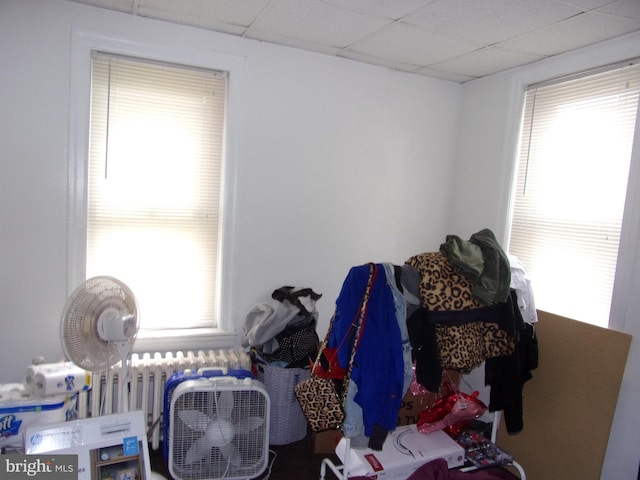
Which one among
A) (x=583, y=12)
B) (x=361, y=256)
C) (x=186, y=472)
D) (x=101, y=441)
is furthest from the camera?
(x=361, y=256)

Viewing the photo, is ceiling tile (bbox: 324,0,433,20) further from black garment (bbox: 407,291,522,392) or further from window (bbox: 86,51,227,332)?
black garment (bbox: 407,291,522,392)

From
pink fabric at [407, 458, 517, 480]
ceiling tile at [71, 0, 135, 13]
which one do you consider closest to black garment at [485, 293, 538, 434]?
pink fabric at [407, 458, 517, 480]

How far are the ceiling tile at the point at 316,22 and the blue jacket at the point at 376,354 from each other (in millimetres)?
1347

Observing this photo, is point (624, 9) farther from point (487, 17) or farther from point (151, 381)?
point (151, 381)

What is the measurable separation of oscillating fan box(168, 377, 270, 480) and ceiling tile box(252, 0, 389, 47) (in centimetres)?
195

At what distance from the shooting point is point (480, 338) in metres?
2.05

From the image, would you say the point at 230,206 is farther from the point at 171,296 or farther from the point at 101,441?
the point at 101,441

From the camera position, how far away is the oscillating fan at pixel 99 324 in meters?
1.75

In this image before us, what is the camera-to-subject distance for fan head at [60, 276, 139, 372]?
1749mm

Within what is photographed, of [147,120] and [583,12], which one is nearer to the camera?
[583,12]

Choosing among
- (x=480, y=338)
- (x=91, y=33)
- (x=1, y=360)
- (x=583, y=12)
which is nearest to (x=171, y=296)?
(x=1, y=360)

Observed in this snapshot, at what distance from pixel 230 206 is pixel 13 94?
4.19ft

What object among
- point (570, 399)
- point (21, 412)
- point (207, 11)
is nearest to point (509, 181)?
point (570, 399)

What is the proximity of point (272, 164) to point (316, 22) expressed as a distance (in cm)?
89
